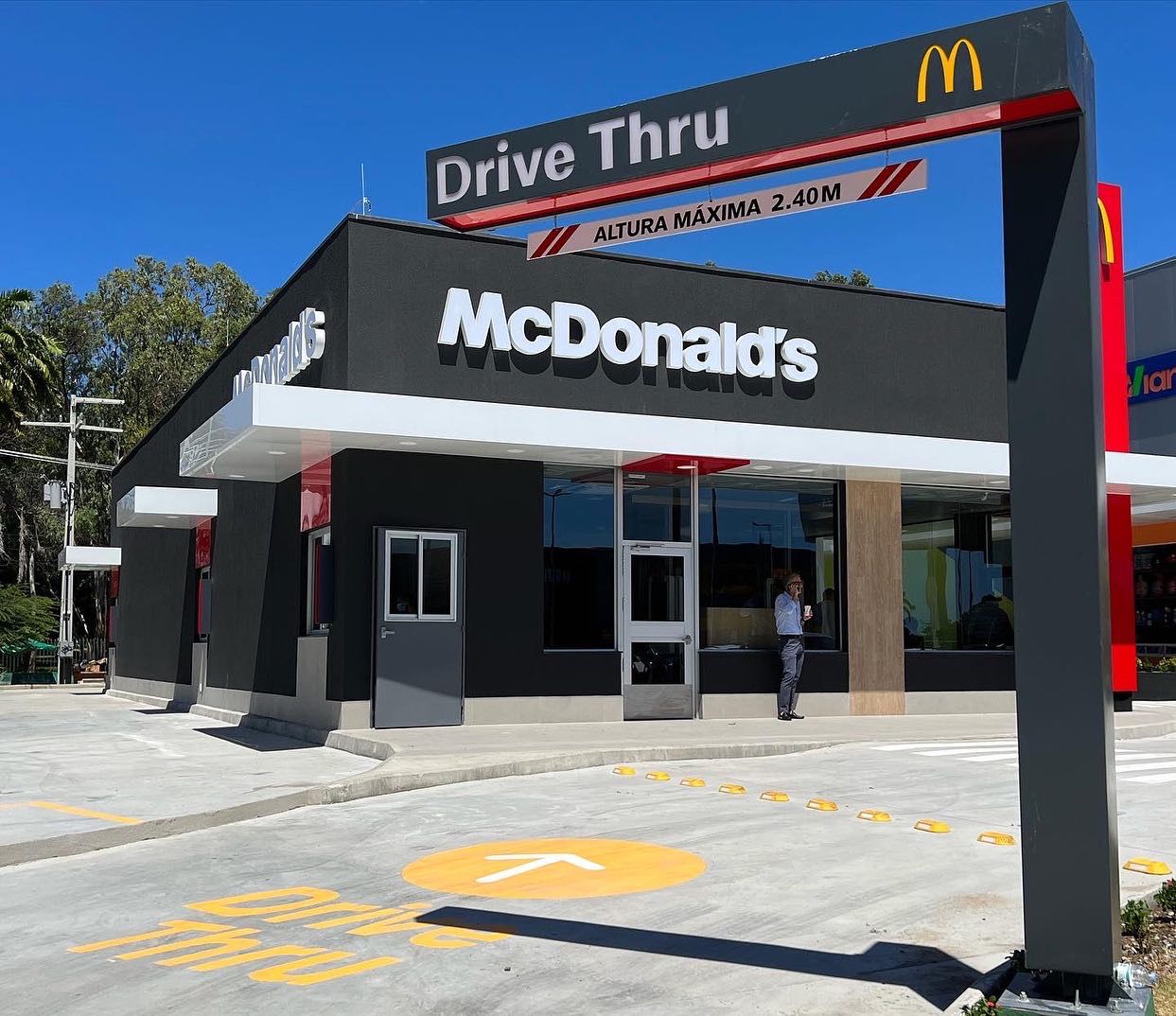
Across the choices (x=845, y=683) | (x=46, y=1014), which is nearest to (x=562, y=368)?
(x=845, y=683)

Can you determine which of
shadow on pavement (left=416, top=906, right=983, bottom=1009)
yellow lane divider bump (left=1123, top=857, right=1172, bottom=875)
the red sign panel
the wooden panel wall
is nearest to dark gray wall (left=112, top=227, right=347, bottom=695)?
the red sign panel

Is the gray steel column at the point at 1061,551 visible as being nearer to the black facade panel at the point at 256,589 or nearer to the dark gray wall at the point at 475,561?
the dark gray wall at the point at 475,561

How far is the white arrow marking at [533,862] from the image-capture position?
7492 mm

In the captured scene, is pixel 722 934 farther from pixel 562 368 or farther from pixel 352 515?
pixel 562 368

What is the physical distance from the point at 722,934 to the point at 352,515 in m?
10.4

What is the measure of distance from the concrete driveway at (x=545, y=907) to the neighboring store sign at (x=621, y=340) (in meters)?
7.43

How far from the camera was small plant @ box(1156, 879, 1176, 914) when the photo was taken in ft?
19.4

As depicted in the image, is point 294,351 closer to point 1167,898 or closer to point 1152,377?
point 1167,898

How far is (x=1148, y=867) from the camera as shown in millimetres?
7414

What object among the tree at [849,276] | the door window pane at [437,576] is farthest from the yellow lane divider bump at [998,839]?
the tree at [849,276]

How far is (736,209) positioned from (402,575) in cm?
1050

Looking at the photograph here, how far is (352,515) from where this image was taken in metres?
15.6

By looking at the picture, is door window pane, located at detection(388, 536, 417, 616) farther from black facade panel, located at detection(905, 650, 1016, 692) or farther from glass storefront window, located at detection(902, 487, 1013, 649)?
black facade panel, located at detection(905, 650, 1016, 692)

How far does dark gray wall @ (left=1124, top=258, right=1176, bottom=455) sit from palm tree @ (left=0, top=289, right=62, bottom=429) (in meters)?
32.1
